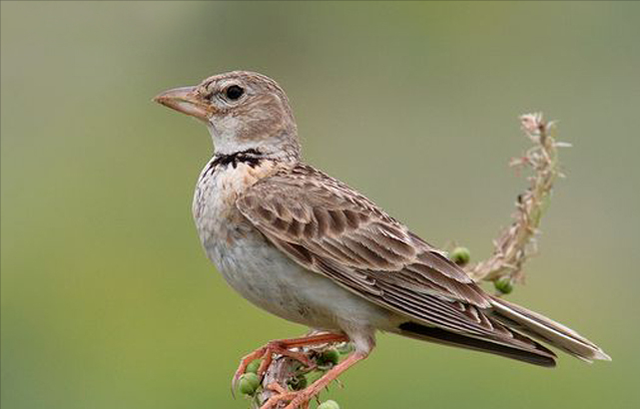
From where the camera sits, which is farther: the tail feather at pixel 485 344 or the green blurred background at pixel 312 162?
the green blurred background at pixel 312 162

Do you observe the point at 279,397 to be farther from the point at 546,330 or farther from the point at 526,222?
the point at 546,330

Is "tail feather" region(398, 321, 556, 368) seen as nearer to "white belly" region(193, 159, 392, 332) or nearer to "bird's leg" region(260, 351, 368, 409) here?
"white belly" region(193, 159, 392, 332)

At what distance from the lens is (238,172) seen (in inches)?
299

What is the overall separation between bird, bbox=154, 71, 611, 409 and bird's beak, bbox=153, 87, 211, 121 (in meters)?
0.24

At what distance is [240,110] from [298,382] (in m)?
1.61

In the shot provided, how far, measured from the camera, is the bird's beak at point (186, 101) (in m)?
7.75

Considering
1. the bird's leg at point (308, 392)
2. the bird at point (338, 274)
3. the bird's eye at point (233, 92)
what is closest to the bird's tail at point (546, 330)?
the bird at point (338, 274)

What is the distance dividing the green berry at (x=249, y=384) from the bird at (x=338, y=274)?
1.38 feet

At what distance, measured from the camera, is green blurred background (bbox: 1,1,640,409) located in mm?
11156

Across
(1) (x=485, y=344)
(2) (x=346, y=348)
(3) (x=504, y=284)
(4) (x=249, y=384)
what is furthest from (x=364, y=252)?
(4) (x=249, y=384)

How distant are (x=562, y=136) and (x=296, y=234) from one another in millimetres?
8883

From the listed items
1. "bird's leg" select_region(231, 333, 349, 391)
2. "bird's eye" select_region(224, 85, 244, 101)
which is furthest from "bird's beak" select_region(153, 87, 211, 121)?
"bird's leg" select_region(231, 333, 349, 391)

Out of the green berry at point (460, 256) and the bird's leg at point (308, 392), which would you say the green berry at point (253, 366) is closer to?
the bird's leg at point (308, 392)

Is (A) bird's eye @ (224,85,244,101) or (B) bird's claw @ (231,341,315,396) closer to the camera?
(B) bird's claw @ (231,341,315,396)
